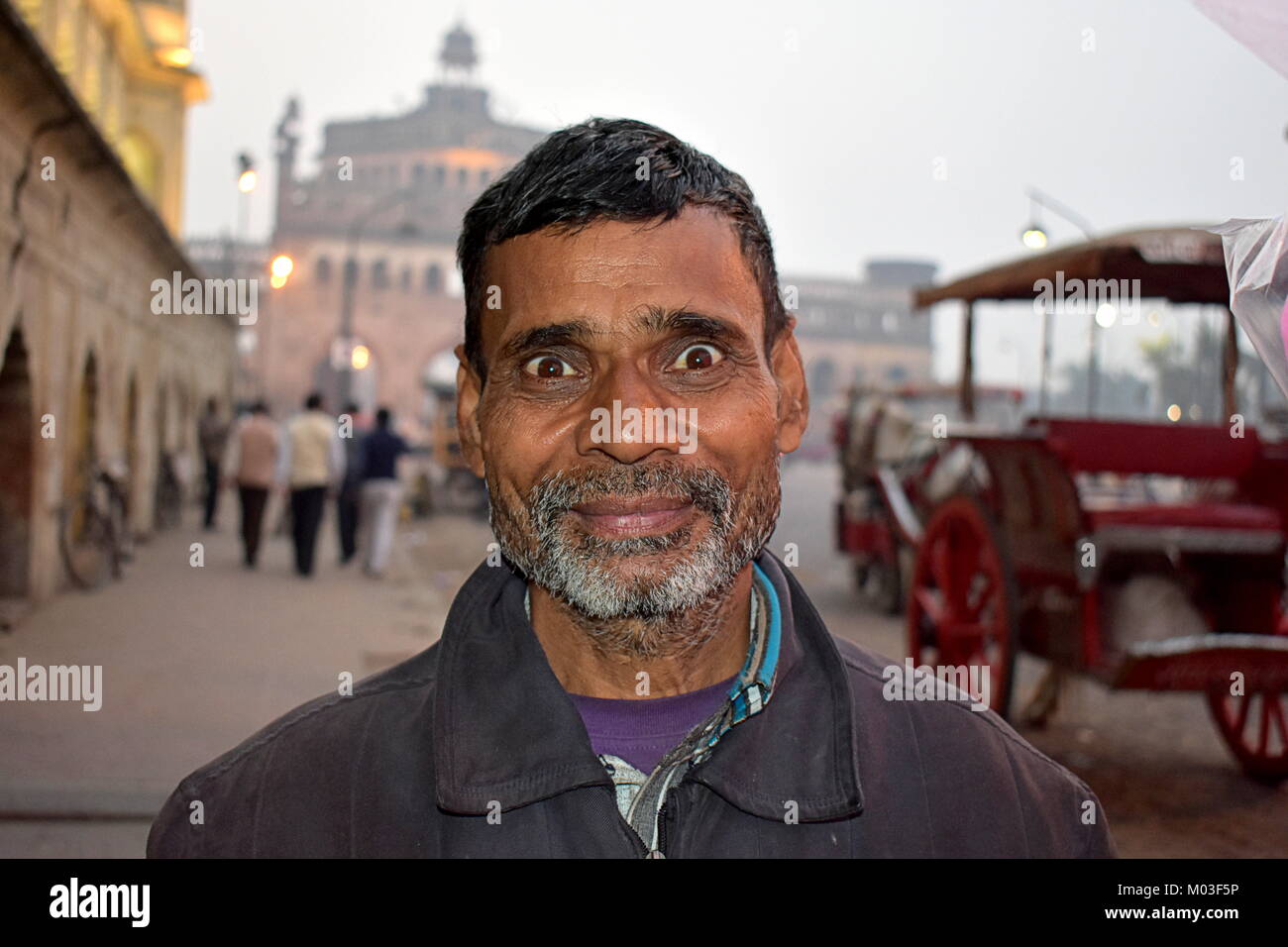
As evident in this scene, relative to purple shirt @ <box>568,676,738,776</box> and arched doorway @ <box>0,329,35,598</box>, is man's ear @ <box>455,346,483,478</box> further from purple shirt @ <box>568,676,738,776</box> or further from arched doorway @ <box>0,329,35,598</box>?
arched doorway @ <box>0,329,35,598</box>

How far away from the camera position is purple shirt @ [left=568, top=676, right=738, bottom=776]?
1775 mm

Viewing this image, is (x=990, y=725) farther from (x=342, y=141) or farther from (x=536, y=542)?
(x=342, y=141)

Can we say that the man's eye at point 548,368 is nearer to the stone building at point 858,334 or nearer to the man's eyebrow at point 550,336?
the man's eyebrow at point 550,336

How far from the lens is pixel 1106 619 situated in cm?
587

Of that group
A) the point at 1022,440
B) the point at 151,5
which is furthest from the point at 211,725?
the point at 151,5

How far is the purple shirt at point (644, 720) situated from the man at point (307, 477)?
37.3 ft

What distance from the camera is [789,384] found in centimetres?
208

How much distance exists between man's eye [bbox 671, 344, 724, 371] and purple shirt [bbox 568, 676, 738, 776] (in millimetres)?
496

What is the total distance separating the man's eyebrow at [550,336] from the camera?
178 centimetres

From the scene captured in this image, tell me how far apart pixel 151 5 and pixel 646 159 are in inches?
873

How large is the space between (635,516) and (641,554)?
6 cm

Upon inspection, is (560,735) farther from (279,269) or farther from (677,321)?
(279,269)

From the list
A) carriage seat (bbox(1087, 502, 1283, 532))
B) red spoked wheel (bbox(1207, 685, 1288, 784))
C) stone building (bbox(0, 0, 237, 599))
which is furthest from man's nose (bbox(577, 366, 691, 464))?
stone building (bbox(0, 0, 237, 599))

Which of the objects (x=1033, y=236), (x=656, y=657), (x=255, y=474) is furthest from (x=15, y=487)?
(x=1033, y=236)
